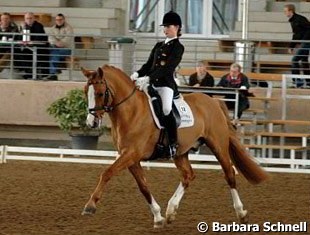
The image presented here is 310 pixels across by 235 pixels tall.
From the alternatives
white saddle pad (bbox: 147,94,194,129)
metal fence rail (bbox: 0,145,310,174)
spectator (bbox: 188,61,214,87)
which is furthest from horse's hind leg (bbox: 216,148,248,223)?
spectator (bbox: 188,61,214,87)

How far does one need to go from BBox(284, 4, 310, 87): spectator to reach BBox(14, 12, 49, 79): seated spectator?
14.3 ft

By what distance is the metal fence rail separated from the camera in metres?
15.7

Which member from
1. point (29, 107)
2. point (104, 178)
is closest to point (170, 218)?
point (104, 178)

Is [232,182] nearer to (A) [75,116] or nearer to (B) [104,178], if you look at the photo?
(B) [104,178]

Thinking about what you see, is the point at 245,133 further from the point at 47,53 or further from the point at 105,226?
the point at 105,226

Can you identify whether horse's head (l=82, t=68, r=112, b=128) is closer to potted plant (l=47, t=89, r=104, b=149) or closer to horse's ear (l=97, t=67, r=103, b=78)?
horse's ear (l=97, t=67, r=103, b=78)

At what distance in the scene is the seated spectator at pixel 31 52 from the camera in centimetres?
1936

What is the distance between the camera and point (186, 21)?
2259cm

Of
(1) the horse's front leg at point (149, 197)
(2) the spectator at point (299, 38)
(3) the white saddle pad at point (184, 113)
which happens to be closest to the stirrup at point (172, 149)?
(3) the white saddle pad at point (184, 113)

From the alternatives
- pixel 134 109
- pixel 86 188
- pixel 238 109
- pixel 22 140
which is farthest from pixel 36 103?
pixel 134 109

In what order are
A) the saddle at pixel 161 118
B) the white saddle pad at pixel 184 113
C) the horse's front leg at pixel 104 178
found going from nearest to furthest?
the horse's front leg at pixel 104 178 < the saddle at pixel 161 118 < the white saddle pad at pixel 184 113

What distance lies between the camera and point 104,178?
9492 mm

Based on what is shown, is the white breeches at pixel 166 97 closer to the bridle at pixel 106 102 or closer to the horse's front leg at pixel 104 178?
the bridle at pixel 106 102

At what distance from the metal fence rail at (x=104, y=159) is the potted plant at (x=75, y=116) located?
2.10 ft
